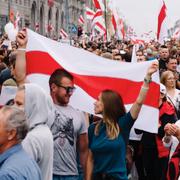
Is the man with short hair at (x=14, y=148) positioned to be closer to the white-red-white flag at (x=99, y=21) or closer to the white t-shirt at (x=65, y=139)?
the white t-shirt at (x=65, y=139)

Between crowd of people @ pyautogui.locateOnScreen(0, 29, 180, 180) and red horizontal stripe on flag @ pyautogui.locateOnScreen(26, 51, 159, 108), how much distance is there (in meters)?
0.15

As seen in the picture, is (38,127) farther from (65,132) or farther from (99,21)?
(99,21)

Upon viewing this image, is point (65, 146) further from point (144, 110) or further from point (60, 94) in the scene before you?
point (144, 110)

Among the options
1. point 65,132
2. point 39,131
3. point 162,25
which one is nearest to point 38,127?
point 39,131

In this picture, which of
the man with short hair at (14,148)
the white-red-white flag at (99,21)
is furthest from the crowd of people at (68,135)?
the white-red-white flag at (99,21)

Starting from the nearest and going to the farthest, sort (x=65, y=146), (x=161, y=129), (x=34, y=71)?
(x=65, y=146) < (x=34, y=71) < (x=161, y=129)

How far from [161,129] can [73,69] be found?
1307mm

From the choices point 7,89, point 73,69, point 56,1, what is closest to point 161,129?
point 73,69

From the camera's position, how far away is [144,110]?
6.27 meters

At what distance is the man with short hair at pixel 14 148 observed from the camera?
12.1 feet

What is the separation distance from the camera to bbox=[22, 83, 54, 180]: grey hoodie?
429 centimetres

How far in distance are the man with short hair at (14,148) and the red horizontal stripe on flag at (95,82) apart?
7.53 ft

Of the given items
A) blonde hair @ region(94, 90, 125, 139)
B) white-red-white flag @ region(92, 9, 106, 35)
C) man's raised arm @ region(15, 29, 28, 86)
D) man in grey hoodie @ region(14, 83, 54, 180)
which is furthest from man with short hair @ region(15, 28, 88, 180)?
white-red-white flag @ region(92, 9, 106, 35)

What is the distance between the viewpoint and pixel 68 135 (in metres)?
5.27
